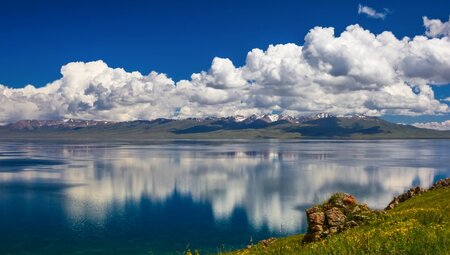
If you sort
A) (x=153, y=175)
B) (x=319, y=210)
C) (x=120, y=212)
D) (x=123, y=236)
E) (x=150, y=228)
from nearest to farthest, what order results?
(x=319, y=210) < (x=123, y=236) < (x=150, y=228) < (x=120, y=212) < (x=153, y=175)

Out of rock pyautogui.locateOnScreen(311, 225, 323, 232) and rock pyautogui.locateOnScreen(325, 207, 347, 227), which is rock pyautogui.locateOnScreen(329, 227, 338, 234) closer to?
rock pyautogui.locateOnScreen(325, 207, 347, 227)

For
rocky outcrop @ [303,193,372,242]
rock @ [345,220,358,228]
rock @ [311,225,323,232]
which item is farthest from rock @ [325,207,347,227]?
rock @ [345,220,358,228]

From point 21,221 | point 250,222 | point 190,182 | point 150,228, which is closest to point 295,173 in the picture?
point 190,182

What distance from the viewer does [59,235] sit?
77438 mm

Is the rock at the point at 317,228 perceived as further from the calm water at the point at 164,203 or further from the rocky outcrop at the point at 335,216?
the calm water at the point at 164,203

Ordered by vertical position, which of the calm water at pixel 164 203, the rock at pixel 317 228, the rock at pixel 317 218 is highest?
the rock at pixel 317 218

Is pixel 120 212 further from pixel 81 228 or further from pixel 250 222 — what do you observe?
pixel 250 222

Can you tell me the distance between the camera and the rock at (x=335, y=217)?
91.9 ft

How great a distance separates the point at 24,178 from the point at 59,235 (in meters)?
94.9

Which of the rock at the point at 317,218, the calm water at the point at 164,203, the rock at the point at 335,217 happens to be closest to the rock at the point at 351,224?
the rock at the point at 335,217

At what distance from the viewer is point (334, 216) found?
93.8ft

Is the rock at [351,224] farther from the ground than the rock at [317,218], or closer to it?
farther from the ground

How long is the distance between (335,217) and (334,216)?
0.14 metres

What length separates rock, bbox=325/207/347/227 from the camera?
91.9 feet
